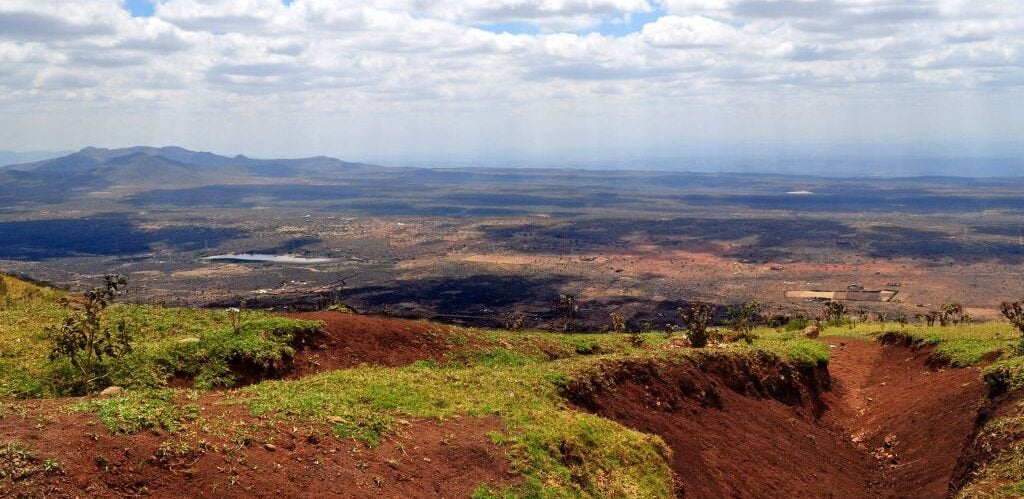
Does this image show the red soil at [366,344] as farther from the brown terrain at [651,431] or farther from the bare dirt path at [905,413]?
the bare dirt path at [905,413]

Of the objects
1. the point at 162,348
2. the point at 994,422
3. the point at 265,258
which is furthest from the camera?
the point at 265,258

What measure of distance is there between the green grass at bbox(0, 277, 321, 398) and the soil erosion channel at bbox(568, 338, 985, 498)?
25.4 feet

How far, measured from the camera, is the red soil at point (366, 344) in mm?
19578

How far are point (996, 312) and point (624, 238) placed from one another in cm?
8295

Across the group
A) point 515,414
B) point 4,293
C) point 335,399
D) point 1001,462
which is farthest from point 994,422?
point 4,293

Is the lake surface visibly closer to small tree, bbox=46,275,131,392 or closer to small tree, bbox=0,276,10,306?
small tree, bbox=0,276,10,306

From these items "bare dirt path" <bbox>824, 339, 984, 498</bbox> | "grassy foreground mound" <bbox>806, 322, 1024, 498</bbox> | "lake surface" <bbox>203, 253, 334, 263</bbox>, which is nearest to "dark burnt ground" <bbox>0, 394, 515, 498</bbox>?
"grassy foreground mound" <bbox>806, 322, 1024, 498</bbox>

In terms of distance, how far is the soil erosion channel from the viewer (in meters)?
17.0

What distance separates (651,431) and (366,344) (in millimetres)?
8189

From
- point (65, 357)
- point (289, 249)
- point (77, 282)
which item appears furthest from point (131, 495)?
point (289, 249)

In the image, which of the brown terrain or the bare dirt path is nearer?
the brown terrain

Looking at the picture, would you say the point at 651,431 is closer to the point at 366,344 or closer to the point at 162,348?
the point at 366,344

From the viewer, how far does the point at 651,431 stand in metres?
17.0

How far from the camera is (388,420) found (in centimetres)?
1357
